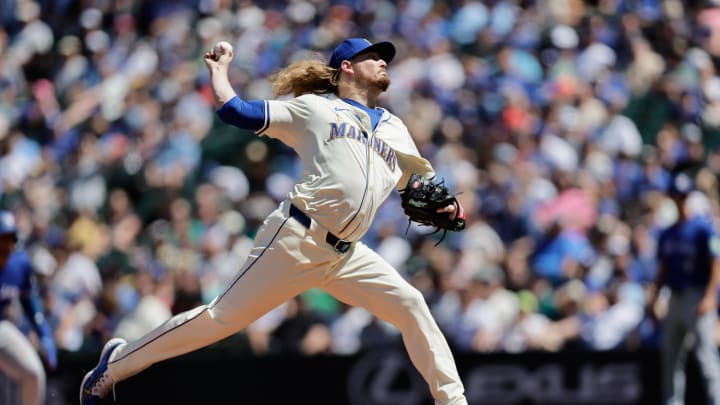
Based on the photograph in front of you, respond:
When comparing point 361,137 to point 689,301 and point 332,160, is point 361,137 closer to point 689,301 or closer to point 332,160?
point 332,160

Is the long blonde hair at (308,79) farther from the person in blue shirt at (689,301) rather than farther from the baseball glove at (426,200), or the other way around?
the person in blue shirt at (689,301)

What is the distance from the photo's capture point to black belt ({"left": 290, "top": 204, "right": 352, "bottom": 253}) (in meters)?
6.61

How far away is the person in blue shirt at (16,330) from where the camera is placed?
28.1ft

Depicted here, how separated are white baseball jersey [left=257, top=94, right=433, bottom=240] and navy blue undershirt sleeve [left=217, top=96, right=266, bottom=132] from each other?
0.04 metres

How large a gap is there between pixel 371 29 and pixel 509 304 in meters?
5.05

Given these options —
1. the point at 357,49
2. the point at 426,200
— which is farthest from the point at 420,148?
the point at 357,49

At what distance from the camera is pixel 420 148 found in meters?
14.0

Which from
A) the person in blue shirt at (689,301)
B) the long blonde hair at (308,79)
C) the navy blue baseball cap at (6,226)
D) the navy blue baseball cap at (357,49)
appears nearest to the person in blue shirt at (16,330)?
the navy blue baseball cap at (6,226)

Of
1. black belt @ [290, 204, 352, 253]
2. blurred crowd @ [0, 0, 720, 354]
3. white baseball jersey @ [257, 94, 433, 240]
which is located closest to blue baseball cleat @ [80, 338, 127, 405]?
black belt @ [290, 204, 352, 253]

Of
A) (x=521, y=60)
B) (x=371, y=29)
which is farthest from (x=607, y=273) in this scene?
(x=371, y=29)

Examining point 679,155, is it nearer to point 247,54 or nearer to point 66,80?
point 247,54

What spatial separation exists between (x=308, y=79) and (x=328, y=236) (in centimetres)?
93

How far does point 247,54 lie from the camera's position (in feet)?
51.6

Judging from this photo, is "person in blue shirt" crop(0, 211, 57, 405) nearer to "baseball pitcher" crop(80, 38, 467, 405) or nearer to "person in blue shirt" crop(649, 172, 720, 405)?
"baseball pitcher" crop(80, 38, 467, 405)
